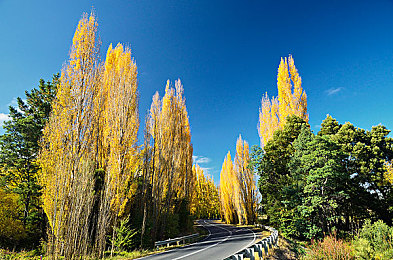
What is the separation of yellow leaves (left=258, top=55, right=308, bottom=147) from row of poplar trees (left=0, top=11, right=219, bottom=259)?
39.8ft

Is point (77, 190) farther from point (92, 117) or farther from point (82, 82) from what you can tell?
point (82, 82)

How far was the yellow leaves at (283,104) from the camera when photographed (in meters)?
21.8

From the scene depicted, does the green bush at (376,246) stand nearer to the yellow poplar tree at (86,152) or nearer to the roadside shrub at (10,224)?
the yellow poplar tree at (86,152)

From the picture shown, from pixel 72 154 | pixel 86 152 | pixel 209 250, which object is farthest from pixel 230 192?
pixel 72 154

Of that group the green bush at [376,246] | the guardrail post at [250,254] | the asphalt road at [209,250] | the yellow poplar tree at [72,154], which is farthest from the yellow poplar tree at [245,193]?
→ the yellow poplar tree at [72,154]

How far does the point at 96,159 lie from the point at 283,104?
68.9 ft

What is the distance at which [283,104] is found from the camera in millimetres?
22547

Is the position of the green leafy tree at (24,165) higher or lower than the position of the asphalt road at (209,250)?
higher

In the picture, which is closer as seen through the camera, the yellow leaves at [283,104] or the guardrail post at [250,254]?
the guardrail post at [250,254]

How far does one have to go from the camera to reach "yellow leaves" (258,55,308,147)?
71.6 feet

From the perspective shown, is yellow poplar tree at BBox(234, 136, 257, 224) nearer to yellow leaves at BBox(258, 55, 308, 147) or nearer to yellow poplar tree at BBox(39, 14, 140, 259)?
yellow leaves at BBox(258, 55, 308, 147)

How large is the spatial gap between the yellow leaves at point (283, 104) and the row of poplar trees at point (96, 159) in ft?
39.8

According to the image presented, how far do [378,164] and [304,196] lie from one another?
728cm

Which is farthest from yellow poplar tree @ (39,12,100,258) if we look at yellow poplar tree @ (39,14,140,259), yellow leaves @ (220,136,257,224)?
yellow leaves @ (220,136,257,224)
